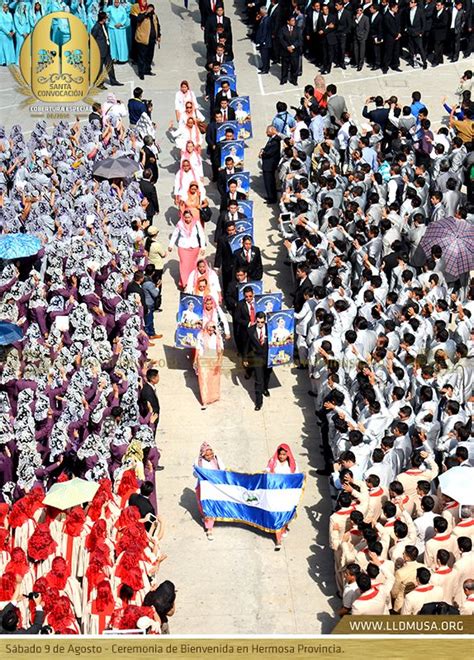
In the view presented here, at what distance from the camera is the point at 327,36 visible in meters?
29.1

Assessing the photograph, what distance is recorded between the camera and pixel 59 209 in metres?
21.7

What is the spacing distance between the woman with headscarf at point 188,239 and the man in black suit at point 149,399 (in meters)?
3.76

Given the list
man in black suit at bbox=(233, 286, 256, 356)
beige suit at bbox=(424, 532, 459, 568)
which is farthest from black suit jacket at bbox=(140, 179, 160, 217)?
beige suit at bbox=(424, 532, 459, 568)

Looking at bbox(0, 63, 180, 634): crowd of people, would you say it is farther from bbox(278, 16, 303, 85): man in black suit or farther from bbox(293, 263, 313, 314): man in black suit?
bbox(278, 16, 303, 85): man in black suit

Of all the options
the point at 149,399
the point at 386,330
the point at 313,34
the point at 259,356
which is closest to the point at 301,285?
the point at 259,356

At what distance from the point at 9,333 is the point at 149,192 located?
5.34m

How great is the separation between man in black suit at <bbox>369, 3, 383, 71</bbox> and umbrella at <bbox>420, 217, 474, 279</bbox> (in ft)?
31.5

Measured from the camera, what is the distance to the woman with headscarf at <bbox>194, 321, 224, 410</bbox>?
19828 millimetres

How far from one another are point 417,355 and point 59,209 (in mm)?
5943

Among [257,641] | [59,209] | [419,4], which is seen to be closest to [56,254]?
[59,209]

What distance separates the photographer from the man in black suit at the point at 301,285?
800 inches

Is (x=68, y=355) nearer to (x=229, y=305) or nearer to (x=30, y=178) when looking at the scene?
(x=229, y=305)

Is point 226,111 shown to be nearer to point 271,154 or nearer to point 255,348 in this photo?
point 271,154

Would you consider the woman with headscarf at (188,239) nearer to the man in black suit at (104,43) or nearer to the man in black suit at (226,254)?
the man in black suit at (226,254)
